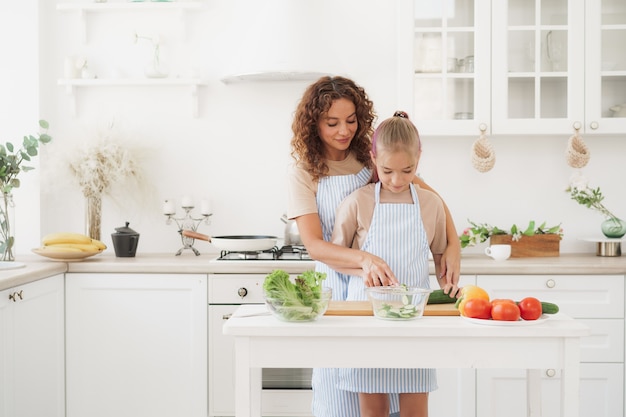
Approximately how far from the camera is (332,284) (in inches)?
92.2

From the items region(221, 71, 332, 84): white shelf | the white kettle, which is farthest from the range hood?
the white kettle

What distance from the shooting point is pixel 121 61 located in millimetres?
3859

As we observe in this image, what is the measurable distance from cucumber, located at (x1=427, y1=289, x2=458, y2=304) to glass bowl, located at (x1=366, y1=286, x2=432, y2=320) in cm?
20

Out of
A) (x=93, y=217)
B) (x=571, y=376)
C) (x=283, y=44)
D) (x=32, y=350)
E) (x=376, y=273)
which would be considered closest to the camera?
(x=571, y=376)

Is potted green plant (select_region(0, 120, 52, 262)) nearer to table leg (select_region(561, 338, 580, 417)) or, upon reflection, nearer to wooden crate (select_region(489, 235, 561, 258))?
wooden crate (select_region(489, 235, 561, 258))

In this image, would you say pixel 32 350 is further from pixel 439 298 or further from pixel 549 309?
pixel 549 309

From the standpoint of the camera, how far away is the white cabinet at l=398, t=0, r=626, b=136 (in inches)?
137

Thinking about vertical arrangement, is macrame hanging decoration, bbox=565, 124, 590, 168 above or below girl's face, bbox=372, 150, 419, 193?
above

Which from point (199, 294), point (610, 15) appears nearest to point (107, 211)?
point (199, 294)

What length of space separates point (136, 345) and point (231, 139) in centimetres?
113

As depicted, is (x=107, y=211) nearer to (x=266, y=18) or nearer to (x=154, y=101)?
(x=154, y=101)

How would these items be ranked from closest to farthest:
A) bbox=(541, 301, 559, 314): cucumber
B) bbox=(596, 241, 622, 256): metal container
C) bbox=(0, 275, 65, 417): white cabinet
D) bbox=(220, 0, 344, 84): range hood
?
bbox=(541, 301, 559, 314): cucumber < bbox=(0, 275, 65, 417): white cabinet < bbox=(220, 0, 344, 84): range hood < bbox=(596, 241, 622, 256): metal container

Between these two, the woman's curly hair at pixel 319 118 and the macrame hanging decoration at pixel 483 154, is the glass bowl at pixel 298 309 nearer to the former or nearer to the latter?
the woman's curly hair at pixel 319 118

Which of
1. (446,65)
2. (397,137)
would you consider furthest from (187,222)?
(397,137)
